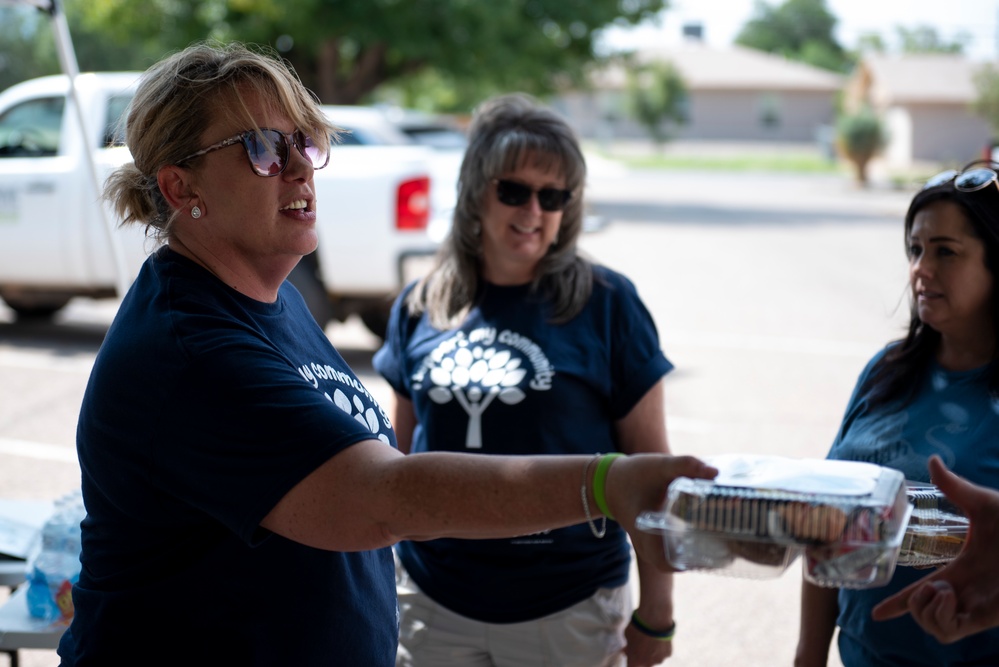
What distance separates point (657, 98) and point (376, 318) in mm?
48556

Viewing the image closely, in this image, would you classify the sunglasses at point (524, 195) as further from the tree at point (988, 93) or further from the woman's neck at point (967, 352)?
the tree at point (988, 93)

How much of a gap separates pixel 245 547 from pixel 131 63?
145 feet

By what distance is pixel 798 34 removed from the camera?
98688mm

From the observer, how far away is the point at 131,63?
42156 millimetres

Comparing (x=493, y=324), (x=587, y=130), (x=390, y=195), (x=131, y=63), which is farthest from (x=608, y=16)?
(x=587, y=130)

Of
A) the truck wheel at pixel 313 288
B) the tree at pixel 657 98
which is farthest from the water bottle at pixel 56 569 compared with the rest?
the tree at pixel 657 98

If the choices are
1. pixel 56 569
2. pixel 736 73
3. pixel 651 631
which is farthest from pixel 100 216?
pixel 736 73

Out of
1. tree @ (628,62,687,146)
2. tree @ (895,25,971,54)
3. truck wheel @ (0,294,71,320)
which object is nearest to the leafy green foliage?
truck wheel @ (0,294,71,320)

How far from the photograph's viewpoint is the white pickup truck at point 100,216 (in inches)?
327

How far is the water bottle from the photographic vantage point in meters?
2.57

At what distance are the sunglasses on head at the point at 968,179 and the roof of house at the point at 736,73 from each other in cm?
6149

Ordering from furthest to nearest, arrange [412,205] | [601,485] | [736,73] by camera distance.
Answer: [736,73] → [412,205] → [601,485]

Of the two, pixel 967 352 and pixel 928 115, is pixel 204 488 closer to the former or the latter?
pixel 967 352

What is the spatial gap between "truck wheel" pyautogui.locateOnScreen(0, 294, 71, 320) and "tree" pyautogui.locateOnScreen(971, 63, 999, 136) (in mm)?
37526
